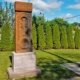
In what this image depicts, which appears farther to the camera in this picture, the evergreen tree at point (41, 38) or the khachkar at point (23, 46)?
the evergreen tree at point (41, 38)

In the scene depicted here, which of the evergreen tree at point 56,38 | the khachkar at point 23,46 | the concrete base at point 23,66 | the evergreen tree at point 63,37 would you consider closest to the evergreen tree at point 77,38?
the evergreen tree at point 63,37

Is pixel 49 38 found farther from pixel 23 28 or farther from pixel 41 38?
pixel 23 28

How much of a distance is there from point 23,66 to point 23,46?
667 millimetres

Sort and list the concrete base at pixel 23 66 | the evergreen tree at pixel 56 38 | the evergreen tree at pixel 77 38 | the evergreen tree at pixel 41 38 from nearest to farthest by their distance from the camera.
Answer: the concrete base at pixel 23 66, the evergreen tree at pixel 41 38, the evergreen tree at pixel 56 38, the evergreen tree at pixel 77 38

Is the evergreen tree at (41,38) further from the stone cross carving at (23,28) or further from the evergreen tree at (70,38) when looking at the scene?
the stone cross carving at (23,28)

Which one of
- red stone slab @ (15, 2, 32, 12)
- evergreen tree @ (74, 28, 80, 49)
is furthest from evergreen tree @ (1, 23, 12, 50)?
red stone slab @ (15, 2, 32, 12)

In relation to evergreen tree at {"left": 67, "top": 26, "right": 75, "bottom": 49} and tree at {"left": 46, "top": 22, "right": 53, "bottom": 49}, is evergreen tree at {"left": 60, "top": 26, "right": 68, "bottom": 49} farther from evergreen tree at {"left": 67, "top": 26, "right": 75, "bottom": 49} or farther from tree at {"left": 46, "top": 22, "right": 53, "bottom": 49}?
tree at {"left": 46, "top": 22, "right": 53, "bottom": 49}

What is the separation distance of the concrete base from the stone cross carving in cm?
22

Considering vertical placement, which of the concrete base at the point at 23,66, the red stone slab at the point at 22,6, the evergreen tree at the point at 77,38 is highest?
the red stone slab at the point at 22,6

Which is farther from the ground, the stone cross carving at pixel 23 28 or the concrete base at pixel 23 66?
the stone cross carving at pixel 23 28

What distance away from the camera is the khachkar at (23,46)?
6.18 metres

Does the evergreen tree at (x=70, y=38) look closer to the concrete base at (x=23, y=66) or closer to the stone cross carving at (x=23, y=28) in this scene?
the stone cross carving at (x=23, y=28)

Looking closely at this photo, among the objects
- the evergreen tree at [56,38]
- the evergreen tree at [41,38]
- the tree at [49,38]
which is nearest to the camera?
the evergreen tree at [41,38]

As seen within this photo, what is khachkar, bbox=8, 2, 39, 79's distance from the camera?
20.3 feet
